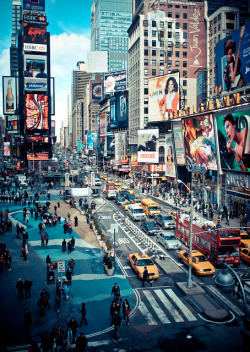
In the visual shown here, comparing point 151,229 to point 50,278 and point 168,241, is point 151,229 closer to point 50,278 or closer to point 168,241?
point 168,241

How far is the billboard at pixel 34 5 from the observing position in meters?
117

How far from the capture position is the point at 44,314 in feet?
58.4

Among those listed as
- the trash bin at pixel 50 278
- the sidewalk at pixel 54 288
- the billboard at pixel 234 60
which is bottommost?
the sidewalk at pixel 54 288

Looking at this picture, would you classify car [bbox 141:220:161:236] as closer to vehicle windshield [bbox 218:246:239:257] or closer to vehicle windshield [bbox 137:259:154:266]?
vehicle windshield [bbox 137:259:154:266]

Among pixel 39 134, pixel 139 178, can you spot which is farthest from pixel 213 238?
pixel 39 134

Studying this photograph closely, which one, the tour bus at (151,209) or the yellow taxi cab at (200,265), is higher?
the tour bus at (151,209)

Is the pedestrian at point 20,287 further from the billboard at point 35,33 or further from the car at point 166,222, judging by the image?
the billboard at point 35,33

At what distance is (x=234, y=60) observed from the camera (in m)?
43.1

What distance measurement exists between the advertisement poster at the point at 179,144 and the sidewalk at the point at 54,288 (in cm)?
2742

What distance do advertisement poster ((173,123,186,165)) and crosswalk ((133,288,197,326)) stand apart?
37605mm

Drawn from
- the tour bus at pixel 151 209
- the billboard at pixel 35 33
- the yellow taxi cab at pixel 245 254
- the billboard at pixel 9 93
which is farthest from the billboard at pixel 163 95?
the billboard at pixel 35 33

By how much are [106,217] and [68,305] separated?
25.2 meters

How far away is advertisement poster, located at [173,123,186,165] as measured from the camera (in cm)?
5586

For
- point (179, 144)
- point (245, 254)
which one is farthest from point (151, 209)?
point (245, 254)
